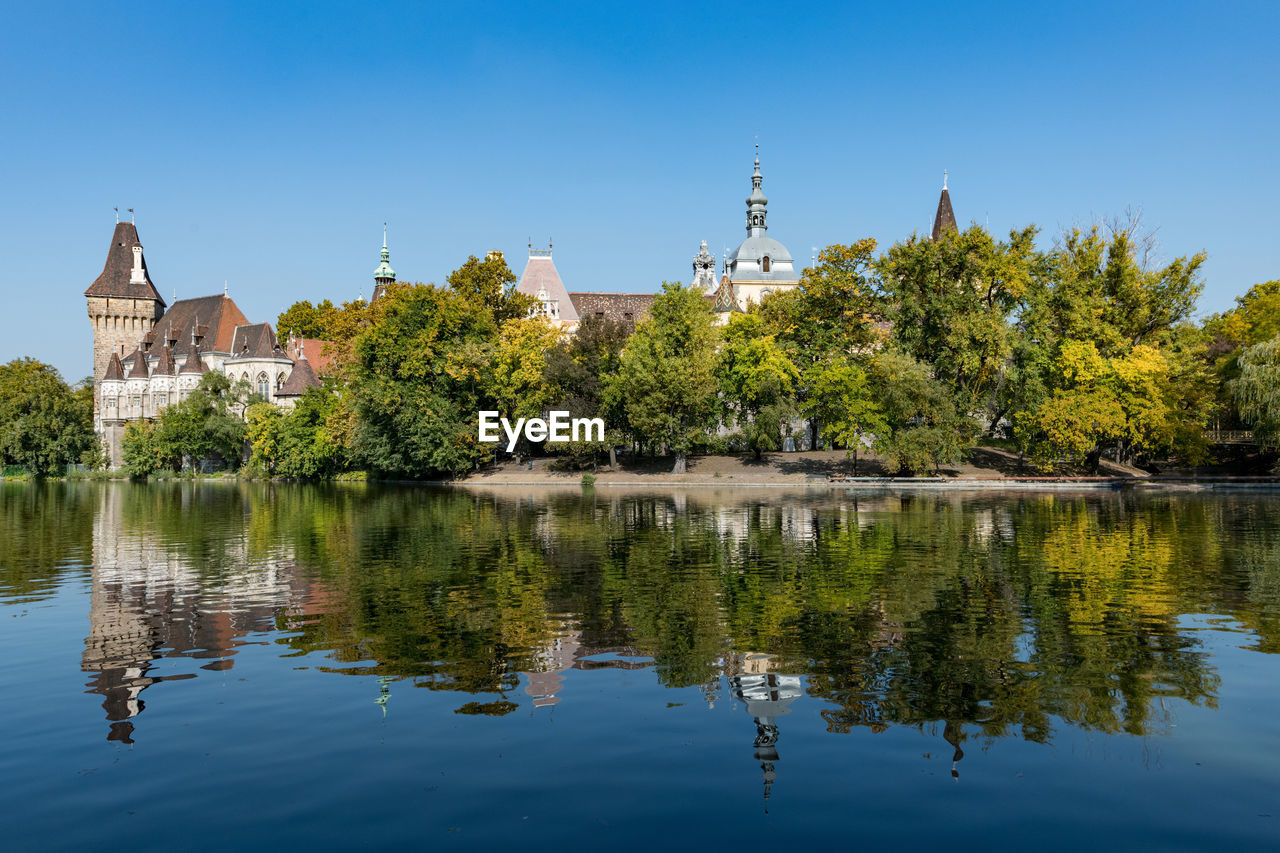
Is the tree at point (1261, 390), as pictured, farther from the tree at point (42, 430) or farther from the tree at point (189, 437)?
the tree at point (42, 430)

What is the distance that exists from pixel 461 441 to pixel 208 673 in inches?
2228

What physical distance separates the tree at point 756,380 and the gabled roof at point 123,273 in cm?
8838

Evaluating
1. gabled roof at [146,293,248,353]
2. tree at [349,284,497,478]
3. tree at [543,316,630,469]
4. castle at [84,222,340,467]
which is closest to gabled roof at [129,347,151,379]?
castle at [84,222,340,467]

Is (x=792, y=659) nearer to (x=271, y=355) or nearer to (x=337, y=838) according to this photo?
(x=337, y=838)

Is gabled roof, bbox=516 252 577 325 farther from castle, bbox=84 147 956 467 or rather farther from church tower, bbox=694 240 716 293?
church tower, bbox=694 240 716 293

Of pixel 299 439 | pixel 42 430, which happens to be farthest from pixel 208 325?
pixel 299 439

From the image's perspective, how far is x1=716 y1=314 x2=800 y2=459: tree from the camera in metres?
66.4

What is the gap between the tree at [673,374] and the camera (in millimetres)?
64188

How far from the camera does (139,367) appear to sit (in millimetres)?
113062

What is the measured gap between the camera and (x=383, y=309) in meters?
77.1

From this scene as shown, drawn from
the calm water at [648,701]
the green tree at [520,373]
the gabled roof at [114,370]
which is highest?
the gabled roof at [114,370]

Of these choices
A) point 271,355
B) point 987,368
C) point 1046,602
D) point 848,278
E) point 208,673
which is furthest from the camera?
point 271,355

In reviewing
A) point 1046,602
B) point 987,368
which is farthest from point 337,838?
point 987,368

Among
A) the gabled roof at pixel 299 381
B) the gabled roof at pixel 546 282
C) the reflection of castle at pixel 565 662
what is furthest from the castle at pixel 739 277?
the reflection of castle at pixel 565 662
